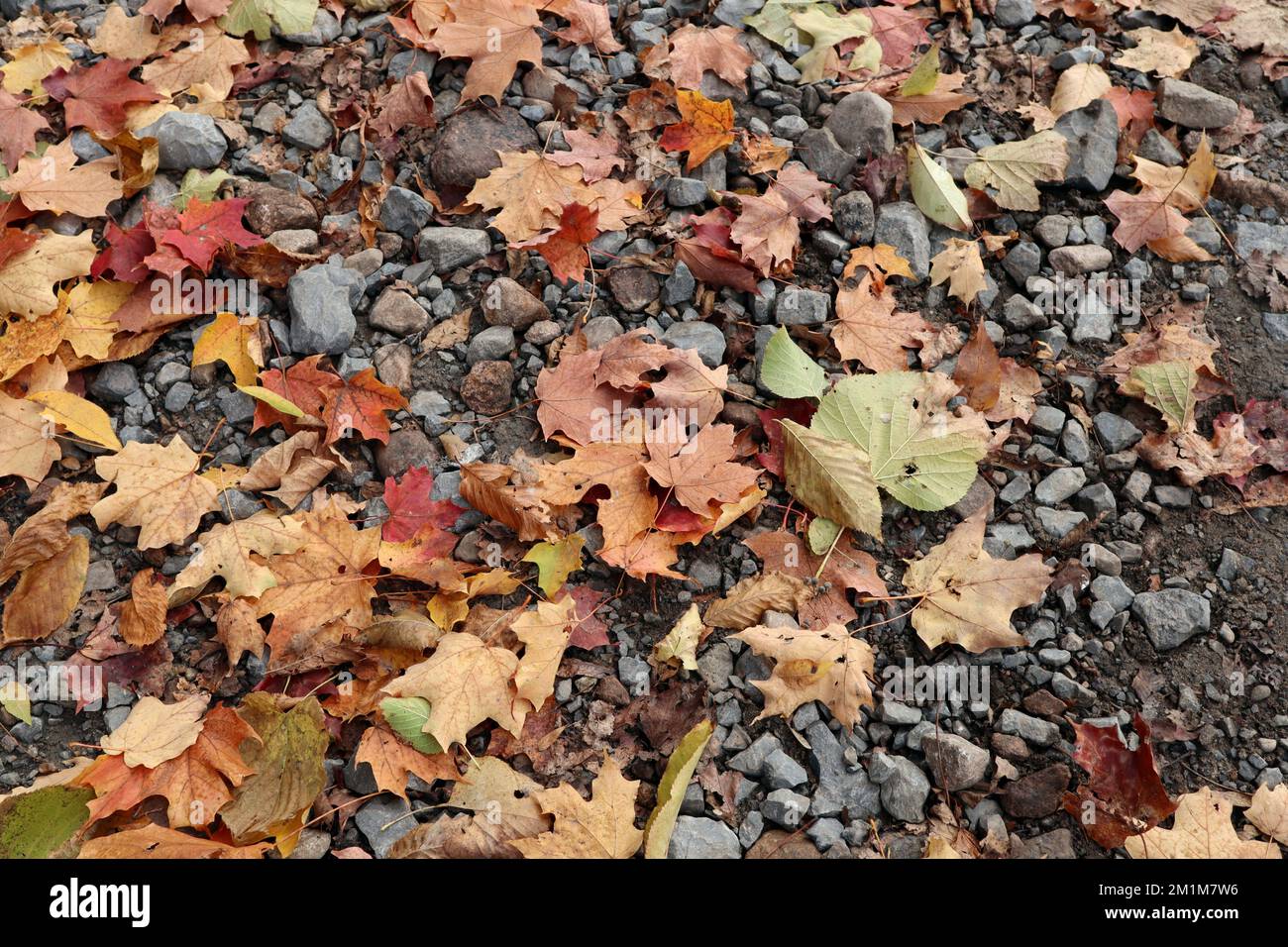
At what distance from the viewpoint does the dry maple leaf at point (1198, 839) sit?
228 centimetres

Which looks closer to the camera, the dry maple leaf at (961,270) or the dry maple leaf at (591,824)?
the dry maple leaf at (591,824)

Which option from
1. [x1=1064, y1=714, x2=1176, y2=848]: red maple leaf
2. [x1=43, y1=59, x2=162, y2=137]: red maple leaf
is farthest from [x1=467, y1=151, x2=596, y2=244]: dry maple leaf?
[x1=1064, y1=714, x2=1176, y2=848]: red maple leaf

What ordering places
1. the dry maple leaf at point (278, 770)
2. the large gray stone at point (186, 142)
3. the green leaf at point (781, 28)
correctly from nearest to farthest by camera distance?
the dry maple leaf at point (278, 770), the large gray stone at point (186, 142), the green leaf at point (781, 28)

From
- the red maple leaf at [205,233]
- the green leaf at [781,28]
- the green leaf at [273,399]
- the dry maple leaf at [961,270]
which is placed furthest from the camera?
→ the green leaf at [781,28]

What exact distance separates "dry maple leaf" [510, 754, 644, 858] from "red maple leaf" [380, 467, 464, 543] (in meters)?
0.79

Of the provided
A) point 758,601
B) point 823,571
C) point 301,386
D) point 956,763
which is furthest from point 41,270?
point 956,763

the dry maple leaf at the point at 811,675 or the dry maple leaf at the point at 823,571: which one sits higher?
the dry maple leaf at the point at 823,571

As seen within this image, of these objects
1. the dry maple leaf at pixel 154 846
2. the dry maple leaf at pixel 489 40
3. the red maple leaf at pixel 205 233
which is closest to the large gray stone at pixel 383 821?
the dry maple leaf at pixel 154 846

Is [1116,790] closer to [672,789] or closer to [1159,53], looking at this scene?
[672,789]

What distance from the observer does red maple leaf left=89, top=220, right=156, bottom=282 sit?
3.01 metres

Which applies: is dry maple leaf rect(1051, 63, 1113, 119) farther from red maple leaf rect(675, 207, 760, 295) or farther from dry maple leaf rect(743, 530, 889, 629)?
dry maple leaf rect(743, 530, 889, 629)

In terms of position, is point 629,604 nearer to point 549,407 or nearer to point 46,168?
point 549,407

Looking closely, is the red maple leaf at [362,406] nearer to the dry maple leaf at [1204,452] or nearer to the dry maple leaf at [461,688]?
the dry maple leaf at [461,688]

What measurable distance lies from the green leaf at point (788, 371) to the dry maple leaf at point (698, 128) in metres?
0.80
